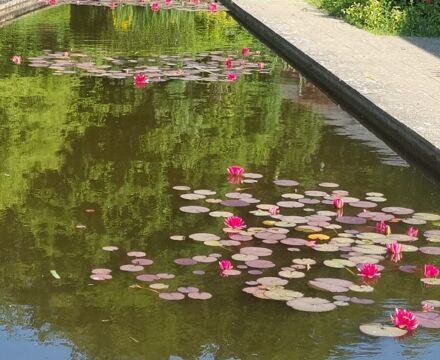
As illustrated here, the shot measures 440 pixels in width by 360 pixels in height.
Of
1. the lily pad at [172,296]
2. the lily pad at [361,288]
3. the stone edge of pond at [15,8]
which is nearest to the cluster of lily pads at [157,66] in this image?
the stone edge of pond at [15,8]

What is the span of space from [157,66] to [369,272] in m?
8.81

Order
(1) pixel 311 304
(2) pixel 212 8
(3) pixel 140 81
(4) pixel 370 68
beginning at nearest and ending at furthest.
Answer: (1) pixel 311 304 < (3) pixel 140 81 < (4) pixel 370 68 < (2) pixel 212 8

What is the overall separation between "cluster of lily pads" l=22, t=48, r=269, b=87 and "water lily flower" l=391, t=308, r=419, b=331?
7681 mm

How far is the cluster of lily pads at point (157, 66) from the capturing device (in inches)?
550

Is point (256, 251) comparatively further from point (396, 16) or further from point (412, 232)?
point (396, 16)

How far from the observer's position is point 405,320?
575cm

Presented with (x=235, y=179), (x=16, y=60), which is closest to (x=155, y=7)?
(x=16, y=60)

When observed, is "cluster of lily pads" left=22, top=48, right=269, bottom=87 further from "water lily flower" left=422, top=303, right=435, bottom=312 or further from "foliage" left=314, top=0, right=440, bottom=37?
"water lily flower" left=422, top=303, right=435, bottom=312

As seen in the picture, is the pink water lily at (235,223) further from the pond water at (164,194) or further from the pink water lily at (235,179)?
the pink water lily at (235,179)

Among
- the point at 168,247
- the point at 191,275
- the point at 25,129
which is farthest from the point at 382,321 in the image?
the point at 25,129

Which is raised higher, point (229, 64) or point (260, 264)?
point (229, 64)

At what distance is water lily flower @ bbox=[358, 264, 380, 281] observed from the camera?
635 cm

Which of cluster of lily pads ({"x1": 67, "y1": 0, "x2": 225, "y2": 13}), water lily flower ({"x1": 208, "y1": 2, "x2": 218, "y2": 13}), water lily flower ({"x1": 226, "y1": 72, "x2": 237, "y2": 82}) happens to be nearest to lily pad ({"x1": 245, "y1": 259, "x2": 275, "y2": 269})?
water lily flower ({"x1": 226, "y1": 72, "x2": 237, "y2": 82})

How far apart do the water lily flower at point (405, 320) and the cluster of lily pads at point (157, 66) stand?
302 inches
